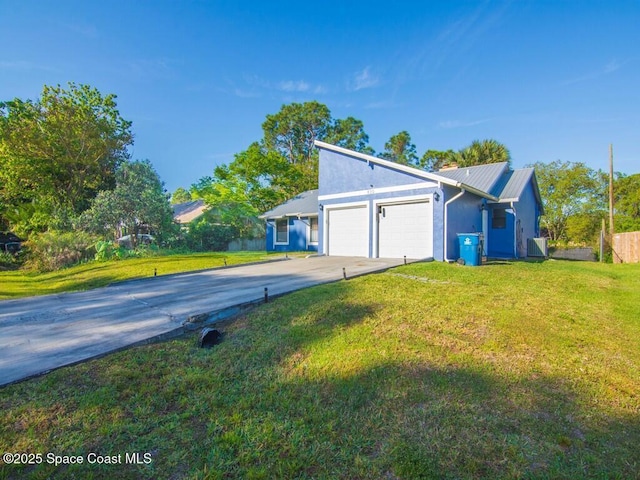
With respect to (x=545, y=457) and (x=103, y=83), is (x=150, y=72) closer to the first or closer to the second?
(x=103, y=83)

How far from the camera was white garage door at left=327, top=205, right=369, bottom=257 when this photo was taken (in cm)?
1332

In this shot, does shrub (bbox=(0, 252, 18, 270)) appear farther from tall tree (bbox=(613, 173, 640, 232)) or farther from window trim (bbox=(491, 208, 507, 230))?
tall tree (bbox=(613, 173, 640, 232))

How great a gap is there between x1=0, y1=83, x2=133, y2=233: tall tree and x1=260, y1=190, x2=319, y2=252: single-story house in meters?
12.2

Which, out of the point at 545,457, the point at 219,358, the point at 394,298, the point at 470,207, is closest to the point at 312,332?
the point at 219,358

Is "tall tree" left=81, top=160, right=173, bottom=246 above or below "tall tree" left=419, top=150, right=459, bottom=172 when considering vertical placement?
below

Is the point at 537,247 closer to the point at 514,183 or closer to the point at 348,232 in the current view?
the point at 514,183

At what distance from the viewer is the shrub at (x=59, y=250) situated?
52.2ft

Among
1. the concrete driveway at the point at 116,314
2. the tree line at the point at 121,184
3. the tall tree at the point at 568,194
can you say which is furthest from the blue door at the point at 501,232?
the tall tree at the point at 568,194

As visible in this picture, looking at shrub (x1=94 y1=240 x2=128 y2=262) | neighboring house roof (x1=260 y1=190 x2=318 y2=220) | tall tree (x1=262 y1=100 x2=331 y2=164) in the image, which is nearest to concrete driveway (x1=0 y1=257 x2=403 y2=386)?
neighboring house roof (x1=260 y1=190 x2=318 y2=220)

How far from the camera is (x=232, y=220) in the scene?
76.7 ft

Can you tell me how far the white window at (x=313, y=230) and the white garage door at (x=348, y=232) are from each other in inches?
120

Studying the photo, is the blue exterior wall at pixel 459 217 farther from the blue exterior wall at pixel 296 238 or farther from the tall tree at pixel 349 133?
the tall tree at pixel 349 133

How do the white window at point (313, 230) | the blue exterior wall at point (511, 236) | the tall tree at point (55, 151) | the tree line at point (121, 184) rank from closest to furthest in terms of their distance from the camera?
1. the blue exterior wall at point (511, 236)
2. the white window at point (313, 230)
3. the tree line at point (121, 184)
4. the tall tree at point (55, 151)

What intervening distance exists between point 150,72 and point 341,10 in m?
9.55
